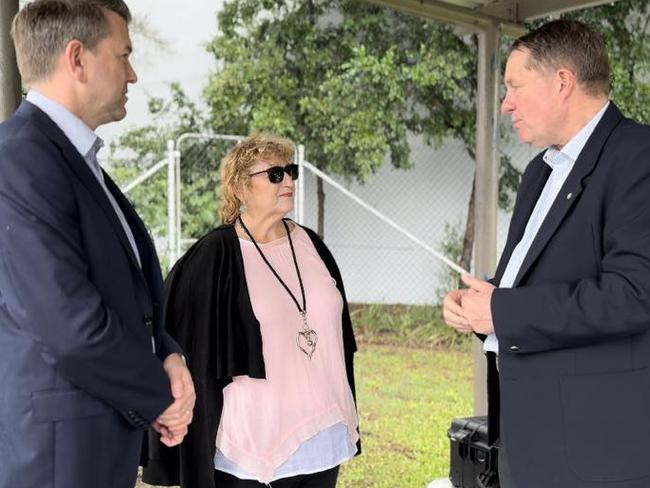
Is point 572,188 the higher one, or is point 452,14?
point 452,14

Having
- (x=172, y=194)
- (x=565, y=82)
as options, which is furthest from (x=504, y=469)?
(x=172, y=194)

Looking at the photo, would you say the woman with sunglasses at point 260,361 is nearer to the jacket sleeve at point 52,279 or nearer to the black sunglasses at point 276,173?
the black sunglasses at point 276,173

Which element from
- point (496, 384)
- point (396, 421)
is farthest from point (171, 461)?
point (396, 421)

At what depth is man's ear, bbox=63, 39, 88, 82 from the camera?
1655 mm

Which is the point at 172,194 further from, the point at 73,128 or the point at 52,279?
the point at 52,279

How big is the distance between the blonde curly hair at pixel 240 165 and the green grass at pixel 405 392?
127 inches

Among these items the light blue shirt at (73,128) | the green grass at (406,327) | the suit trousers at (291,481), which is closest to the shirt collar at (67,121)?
the light blue shirt at (73,128)

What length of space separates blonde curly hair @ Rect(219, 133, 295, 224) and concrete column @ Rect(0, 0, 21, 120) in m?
1.00

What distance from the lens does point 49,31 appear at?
165 centimetres

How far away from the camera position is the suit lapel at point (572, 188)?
196 cm

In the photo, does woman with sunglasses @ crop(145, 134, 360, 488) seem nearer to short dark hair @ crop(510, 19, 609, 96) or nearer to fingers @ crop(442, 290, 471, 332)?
fingers @ crop(442, 290, 471, 332)

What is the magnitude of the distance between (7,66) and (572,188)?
151cm

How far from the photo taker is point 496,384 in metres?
2.43

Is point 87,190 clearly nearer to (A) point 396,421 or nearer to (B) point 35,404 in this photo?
(B) point 35,404
